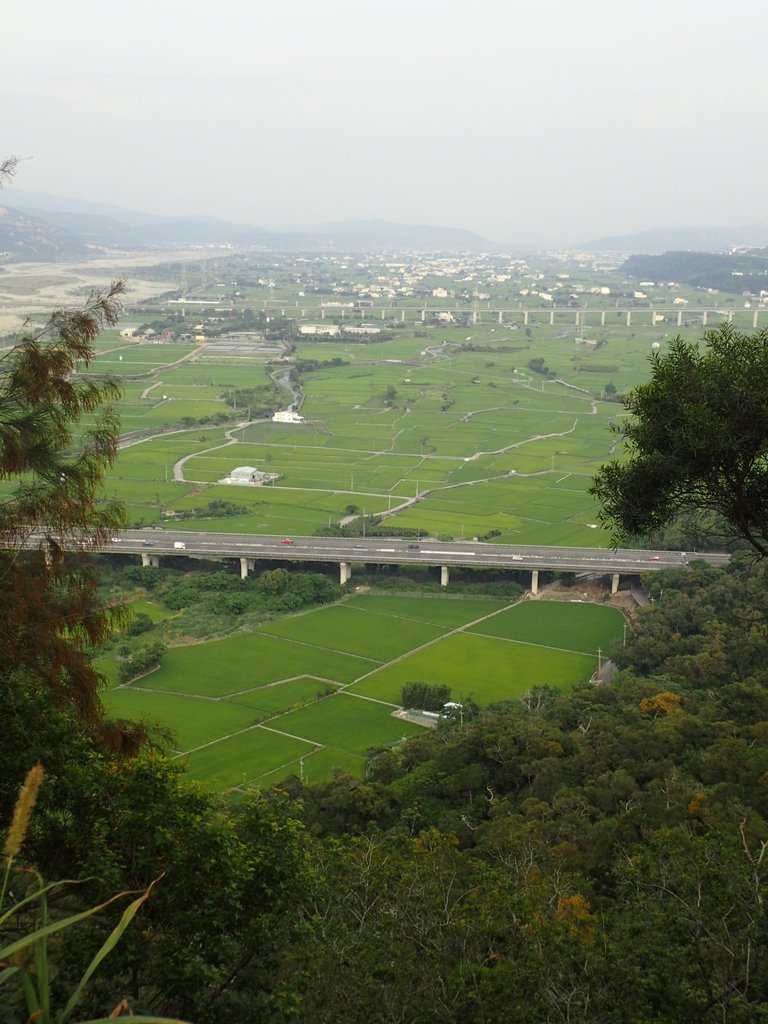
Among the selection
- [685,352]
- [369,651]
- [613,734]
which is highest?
[685,352]

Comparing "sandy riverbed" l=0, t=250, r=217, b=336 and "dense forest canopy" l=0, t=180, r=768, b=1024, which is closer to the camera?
"dense forest canopy" l=0, t=180, r=768, b=1024

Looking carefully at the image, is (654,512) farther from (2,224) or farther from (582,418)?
(2,224)

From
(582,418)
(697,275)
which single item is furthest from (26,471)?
(697,275)

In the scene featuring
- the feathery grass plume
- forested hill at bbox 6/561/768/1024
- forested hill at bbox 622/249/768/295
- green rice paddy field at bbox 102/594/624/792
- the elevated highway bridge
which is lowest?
green rice paddy field at bbox 102/594/624/792

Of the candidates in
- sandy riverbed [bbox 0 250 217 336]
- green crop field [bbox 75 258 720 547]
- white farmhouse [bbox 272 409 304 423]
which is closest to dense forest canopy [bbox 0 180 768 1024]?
green crop field [bbox 75 258 720 547]

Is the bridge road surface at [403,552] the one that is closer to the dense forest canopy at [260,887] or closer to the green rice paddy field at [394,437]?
the green rice paddy field at [394,437]

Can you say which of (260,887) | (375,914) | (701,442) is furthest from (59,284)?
(260,887)

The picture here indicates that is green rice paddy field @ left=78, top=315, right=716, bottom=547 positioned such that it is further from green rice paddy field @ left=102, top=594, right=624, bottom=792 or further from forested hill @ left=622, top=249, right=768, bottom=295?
forested hill @ left=622, top=249, right=768, bottom=295
